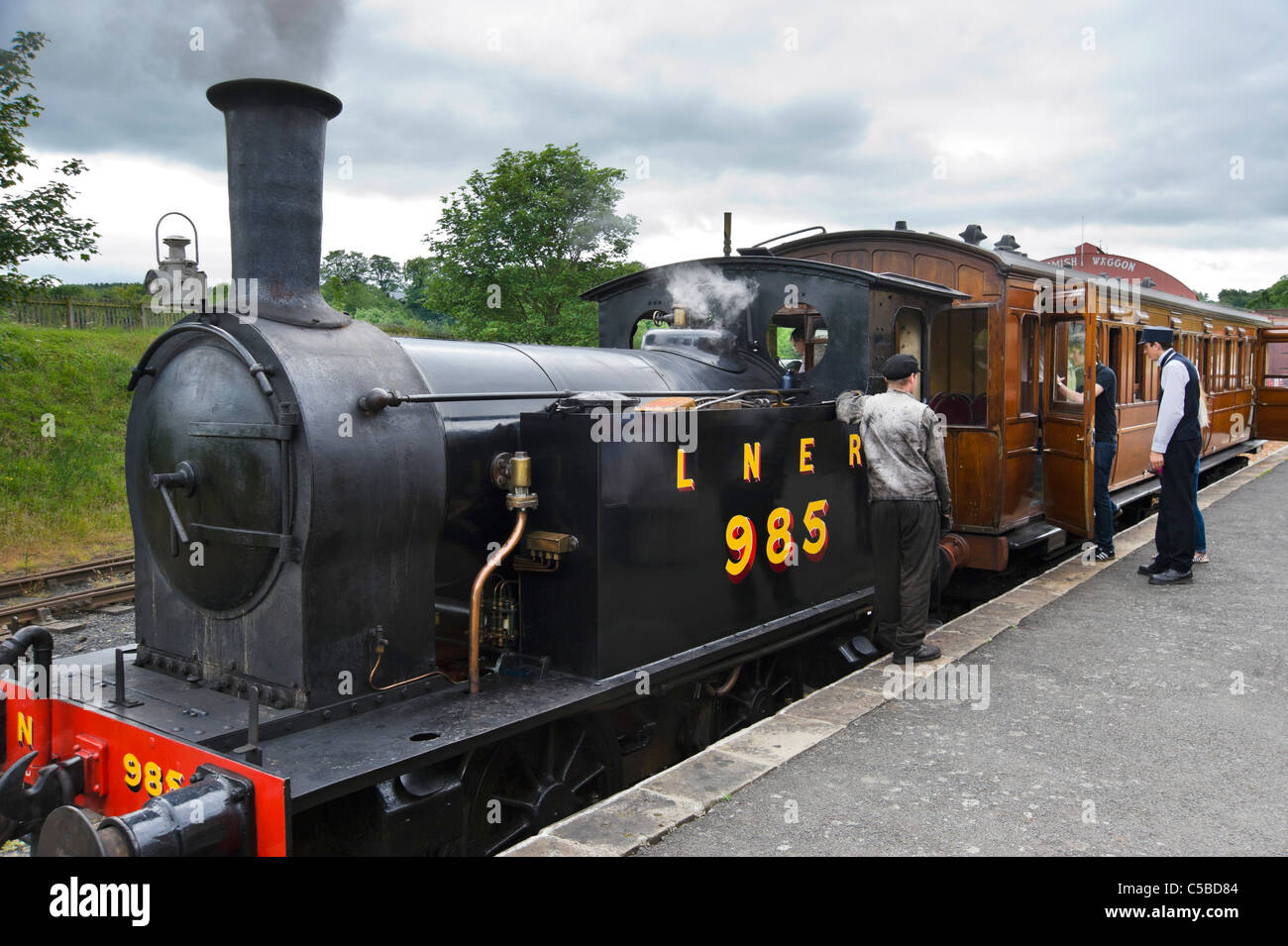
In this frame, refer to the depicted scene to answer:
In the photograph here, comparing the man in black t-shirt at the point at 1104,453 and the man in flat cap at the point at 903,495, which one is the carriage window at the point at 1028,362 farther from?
the man in flat cap at the point at 903,495

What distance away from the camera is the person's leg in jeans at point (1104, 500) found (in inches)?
323

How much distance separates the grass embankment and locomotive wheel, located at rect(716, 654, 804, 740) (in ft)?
24.5

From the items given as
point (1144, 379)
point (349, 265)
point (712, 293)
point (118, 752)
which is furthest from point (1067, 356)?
point (349, 265)

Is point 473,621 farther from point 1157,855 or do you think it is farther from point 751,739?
point 1157,855

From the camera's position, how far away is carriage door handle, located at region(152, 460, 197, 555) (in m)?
3.31

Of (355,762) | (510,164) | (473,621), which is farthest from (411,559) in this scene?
(510,164)

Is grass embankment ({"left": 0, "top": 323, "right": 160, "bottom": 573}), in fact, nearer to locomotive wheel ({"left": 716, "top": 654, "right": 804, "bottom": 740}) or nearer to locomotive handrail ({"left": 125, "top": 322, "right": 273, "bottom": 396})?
locomotive handrail ({"left": 125, "top": 322, "right": 273, "bottom": 396})

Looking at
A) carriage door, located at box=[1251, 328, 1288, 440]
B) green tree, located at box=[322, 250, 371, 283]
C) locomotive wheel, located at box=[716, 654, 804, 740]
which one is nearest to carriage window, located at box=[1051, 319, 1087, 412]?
locomotive wheel, located at box=[716, 654, 804, 740]

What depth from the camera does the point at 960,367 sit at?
767 centimetres

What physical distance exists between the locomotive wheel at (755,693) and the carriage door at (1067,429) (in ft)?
11.5

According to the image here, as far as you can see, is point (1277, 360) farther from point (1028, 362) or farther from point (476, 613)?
point (476, 613)

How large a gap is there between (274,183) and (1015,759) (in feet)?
12.0

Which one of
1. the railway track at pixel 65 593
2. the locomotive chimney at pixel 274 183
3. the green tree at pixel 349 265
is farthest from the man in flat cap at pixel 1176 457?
the green tree at pixel 349 265

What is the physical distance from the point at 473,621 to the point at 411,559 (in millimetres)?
323
